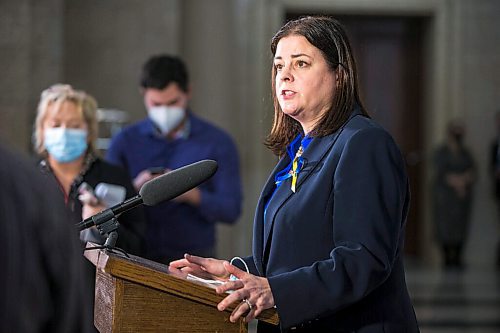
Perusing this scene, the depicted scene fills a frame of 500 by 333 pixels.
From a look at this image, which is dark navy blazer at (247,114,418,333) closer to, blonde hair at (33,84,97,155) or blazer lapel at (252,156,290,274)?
blazer lapel at (252,156,290,274)

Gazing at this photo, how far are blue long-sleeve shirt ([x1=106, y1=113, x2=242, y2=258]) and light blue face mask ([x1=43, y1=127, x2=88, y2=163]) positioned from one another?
0.74m

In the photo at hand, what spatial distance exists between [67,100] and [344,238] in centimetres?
221

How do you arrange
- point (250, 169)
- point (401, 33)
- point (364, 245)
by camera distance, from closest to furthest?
point (364, 245) < point (250, 169) < point (401, 33)

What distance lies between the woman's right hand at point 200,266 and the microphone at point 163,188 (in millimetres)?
238

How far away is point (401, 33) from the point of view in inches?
620

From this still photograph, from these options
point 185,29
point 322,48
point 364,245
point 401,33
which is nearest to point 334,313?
point 364,245

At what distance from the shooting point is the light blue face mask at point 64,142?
414cm

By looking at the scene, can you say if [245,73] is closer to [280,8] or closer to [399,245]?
[280,8]

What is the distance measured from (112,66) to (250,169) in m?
3.83

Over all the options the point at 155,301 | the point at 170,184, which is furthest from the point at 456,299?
the point at 155,301

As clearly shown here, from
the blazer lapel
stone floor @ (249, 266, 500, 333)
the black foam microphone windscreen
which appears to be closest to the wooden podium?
the black foam microphone windscreen

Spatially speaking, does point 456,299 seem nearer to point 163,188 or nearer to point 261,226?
point 261,226

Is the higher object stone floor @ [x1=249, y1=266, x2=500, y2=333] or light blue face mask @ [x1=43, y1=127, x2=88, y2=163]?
light blue face mask @ [x1=43, y1=127, x2=88, y2=163]

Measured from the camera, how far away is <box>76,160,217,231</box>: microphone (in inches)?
85.5
